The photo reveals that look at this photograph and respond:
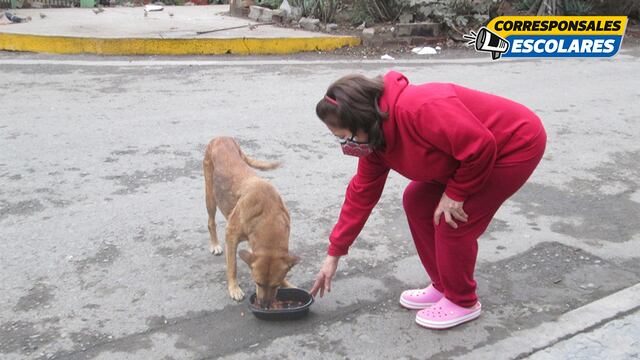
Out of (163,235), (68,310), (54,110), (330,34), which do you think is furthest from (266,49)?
(68,310)

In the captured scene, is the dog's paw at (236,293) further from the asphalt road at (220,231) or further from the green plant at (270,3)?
the green plant at (270,3)

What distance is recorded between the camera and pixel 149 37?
10.8m

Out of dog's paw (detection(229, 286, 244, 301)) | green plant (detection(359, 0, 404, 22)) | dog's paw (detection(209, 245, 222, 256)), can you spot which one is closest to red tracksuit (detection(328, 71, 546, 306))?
dog's paw (detection(229, 286, 244, 301))

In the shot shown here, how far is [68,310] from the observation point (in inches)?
134

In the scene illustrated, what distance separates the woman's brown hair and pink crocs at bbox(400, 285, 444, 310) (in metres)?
1.13

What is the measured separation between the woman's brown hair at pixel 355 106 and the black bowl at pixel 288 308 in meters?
1.04

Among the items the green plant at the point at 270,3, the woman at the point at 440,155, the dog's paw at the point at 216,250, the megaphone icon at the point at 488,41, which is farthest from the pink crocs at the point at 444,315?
the green plant at the point at 270,3

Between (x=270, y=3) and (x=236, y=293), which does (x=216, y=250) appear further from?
(x=270, y=3)

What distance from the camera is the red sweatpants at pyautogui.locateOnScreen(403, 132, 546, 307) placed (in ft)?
9.63

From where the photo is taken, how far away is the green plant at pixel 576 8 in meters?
14.5

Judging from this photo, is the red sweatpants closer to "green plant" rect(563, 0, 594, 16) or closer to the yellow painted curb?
the yellow painted curb

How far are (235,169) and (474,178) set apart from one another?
1.68m

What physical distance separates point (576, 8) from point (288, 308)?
13637 mm

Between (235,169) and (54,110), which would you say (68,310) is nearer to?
(235,169)
